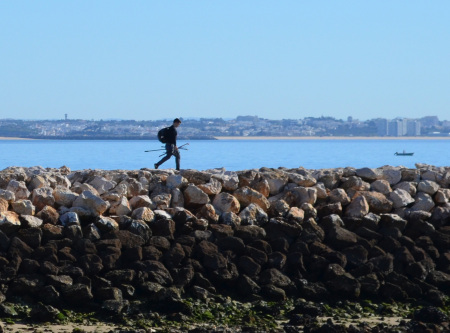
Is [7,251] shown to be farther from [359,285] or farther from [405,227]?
[405,227]

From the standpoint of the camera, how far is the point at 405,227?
13.5 metres

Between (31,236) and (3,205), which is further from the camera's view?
(3,205)

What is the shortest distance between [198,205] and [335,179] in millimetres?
2054

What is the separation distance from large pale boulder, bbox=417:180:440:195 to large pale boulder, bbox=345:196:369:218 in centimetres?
104

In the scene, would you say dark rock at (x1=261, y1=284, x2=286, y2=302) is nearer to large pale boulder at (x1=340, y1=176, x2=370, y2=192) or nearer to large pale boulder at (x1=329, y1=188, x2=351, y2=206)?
large pale boulder at (x1=329, y1=188, x2=351, y2=206)

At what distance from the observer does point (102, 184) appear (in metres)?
13.6

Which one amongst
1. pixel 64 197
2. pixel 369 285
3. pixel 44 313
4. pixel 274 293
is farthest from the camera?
pixel 64 197

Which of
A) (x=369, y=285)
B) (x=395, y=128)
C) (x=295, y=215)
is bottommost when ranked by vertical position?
(x=395, y=128)

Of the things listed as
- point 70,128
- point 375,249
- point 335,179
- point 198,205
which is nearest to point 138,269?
point 198,205

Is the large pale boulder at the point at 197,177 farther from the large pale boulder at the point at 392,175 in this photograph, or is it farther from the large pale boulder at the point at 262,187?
the large pale boulder at the point at 392,175

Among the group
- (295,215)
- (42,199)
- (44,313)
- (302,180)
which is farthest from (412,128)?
(44,313)

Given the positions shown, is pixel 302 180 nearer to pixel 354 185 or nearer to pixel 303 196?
pixel 303 196

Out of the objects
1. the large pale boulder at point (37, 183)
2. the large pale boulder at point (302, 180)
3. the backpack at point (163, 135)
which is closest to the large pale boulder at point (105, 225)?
the large pale boulder at point (37, 183)

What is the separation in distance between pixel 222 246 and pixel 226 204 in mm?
1010
